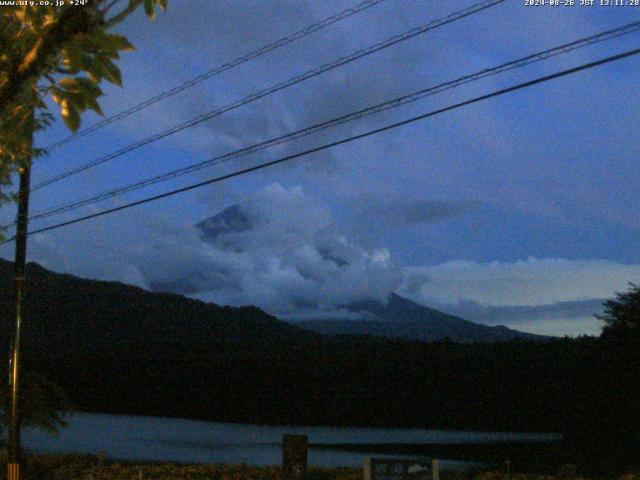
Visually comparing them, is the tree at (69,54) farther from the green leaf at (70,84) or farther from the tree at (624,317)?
the tree at (624,317)

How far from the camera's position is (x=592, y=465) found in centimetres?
2544

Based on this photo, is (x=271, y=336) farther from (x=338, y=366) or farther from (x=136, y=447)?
(x=136, y=447)

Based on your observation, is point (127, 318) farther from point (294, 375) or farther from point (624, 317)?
point (624, 317)

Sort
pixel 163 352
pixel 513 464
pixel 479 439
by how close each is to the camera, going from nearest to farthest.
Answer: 1. pixel 513 464
2. pixel 479 439
3. pixel 163 352

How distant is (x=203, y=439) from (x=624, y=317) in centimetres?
2296

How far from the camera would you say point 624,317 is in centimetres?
3519

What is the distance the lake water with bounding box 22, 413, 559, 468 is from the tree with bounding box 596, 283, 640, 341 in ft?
33.8

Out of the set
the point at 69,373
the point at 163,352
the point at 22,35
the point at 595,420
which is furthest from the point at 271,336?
the point at 22,35

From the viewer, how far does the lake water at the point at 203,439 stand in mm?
34663

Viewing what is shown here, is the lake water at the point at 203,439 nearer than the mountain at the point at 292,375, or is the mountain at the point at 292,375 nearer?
the lake water at the point at 203,439

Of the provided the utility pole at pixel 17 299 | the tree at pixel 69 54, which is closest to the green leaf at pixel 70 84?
the tree at pixel 69 54

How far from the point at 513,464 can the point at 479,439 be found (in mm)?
20321

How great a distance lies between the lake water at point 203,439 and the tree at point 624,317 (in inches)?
405

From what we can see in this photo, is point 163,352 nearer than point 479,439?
No
